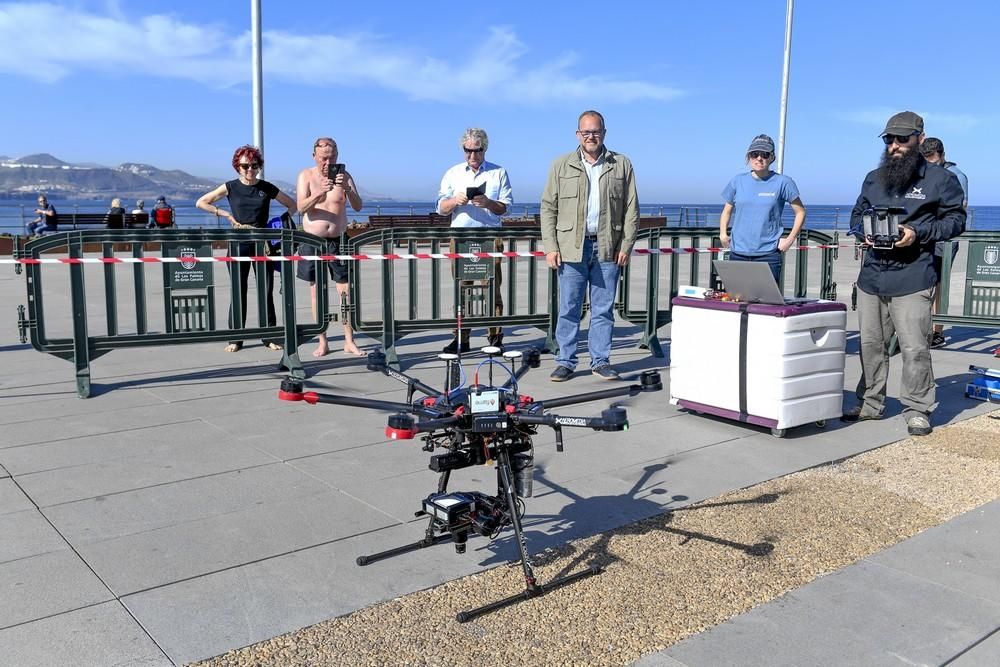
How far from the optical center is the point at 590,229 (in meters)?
7.85

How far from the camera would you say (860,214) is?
6.56m

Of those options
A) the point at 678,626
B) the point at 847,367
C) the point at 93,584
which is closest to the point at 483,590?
the point at 678,626

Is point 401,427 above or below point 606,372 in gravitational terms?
above

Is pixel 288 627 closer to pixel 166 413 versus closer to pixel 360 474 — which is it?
pixel 360 474

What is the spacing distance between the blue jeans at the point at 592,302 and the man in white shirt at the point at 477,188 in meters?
1.13

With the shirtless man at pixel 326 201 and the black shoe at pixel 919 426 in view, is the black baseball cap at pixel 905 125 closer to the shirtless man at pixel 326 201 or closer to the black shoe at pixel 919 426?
the black shoe at pixel 919 426

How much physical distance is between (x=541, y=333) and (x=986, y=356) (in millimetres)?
4676

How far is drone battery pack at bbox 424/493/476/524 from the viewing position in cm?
366

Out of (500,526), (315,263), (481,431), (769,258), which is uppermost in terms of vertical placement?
(769,258)

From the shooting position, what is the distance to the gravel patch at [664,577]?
3314 millimetres

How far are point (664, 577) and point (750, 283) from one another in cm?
298

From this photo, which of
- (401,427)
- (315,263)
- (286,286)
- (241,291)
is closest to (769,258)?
(315,263)

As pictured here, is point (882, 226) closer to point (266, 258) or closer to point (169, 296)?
point (266, 258)

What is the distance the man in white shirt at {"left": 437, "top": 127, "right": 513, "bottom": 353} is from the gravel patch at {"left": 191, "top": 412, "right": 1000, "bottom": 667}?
4318mm
